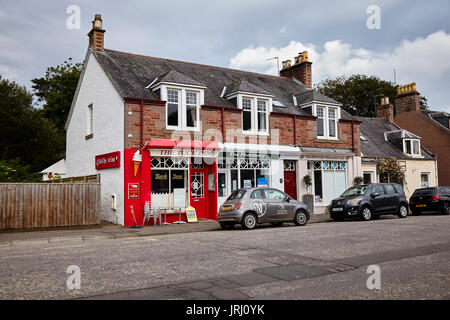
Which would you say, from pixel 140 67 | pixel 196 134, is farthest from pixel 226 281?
pixel 140 67

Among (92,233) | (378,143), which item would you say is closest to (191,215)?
(92,233)

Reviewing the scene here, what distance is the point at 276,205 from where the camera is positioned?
51.3ft

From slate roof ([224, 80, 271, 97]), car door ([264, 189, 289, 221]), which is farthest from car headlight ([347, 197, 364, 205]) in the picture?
slate roof ([224, 80, 271, 97])

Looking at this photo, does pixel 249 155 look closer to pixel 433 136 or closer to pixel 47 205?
pixel 47 205

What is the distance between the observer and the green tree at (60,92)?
143 feet

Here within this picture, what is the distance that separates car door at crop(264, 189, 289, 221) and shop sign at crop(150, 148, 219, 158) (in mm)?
4184

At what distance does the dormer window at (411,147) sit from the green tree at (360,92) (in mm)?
15037

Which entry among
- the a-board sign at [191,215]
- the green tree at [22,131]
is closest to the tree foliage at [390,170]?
the a-board sign at [191,215]

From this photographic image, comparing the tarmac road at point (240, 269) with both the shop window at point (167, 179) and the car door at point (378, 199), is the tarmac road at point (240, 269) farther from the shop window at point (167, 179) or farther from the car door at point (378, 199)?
the car door at point (378, 199)

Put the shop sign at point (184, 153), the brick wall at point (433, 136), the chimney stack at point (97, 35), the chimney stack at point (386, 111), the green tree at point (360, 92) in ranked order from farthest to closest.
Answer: the green tree at point (360, 92)
the chimney stack at point (386, 111)
the brick wall at point (433, 136)
the chimney stack at point (97, 35)
the shop sign at point (184, 153)

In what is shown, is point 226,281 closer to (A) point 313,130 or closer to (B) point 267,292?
(B) point 267,292

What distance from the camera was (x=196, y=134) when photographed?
741 inches

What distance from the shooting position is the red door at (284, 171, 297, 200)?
2192 cm

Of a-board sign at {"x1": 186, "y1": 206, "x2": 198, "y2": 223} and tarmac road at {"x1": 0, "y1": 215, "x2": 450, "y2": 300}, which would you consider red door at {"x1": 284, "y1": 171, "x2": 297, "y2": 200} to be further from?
tarmac road at {"x1": 0, "y1": 215, "x2": 450, "y2": 300}
